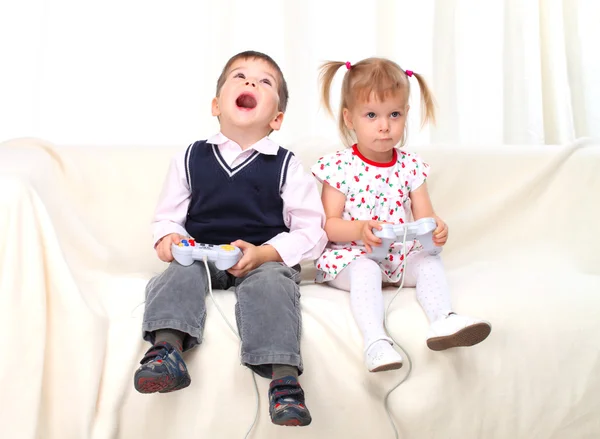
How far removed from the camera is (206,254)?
1449 millimetres

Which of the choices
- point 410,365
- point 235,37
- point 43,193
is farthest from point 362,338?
point 235,37

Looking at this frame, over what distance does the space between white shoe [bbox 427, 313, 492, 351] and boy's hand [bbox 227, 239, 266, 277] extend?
0.37 m

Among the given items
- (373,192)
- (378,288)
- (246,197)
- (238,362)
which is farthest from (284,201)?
(238,362)

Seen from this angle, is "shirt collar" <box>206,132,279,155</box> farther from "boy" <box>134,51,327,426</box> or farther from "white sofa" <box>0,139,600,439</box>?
"white sofa" <box>0,139,600,439</box>

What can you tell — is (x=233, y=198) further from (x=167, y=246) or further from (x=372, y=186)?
(x=372, y=186)

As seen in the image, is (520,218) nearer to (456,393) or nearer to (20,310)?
(456,393)

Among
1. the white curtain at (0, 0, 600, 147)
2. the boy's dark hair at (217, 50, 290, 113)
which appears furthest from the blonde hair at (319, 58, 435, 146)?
the white curtain at (0, 0, 600, 147)

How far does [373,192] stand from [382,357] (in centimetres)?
49

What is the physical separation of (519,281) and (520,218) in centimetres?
42

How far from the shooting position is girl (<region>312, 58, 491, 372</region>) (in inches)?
60.3

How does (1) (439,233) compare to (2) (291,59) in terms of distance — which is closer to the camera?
(1) (439,233)

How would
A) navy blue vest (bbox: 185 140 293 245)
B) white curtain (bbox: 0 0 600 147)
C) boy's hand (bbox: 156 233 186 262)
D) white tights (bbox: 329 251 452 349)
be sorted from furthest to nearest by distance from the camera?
white curtain (bbox: 0 0 600 147), navy blue vest (bbox: 185 140 293 245), boy's hand (bbox: 156 233 186 262), white tights (bbox: 329 251 452 349)

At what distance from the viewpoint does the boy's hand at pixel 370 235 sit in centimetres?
152

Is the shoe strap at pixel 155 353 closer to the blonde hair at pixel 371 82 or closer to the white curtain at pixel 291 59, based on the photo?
the blonde hair at pixel 371 82
